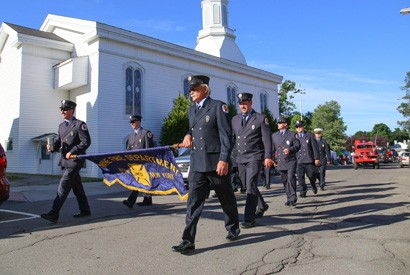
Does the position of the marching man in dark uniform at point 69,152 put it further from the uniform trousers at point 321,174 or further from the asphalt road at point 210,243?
the uniform trousers at point 321,174

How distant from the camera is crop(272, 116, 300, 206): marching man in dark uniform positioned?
26.1 feet

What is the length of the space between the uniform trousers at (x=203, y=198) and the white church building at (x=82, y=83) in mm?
17056

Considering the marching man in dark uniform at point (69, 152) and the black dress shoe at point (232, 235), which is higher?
the marching man in dark uniform at point (69, 152)

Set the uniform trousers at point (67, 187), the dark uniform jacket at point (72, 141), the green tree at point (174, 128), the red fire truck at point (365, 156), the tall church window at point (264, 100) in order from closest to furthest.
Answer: the uniform trousers at point (67, 187), the dark uniform jacket at point (72, 141), the green tree at point (174, 128), the red fire truck at point (365, 156), the tall church window at point (264, 100)

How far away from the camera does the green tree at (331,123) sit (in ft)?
229

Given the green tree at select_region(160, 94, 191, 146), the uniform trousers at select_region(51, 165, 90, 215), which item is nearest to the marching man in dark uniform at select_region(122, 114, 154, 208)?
the uniform trousers at select_region(51, 165, 90, 215)

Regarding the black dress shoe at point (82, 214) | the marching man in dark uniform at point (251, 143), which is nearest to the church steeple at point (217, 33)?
the marching man in dark uniform at point (251, 143)

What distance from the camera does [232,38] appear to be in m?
35.9

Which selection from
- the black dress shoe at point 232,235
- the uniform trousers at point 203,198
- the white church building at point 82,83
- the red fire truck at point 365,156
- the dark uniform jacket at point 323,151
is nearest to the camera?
the uniform trousers at point 203,198

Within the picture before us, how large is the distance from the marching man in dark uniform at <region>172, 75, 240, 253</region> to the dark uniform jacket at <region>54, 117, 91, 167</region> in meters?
2.55

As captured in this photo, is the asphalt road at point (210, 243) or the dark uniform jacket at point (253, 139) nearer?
the asphalt road at point (210, 243)

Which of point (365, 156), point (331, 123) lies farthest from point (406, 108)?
point (365, 156)

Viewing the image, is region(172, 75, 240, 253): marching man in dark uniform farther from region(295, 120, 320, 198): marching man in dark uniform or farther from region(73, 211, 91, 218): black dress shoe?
region(295, 120, 320, 198): marching man in dark uniform

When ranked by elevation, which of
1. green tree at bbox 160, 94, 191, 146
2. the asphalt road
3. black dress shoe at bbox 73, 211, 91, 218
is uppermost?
green tree at bbox 160, 94, 191, 146
